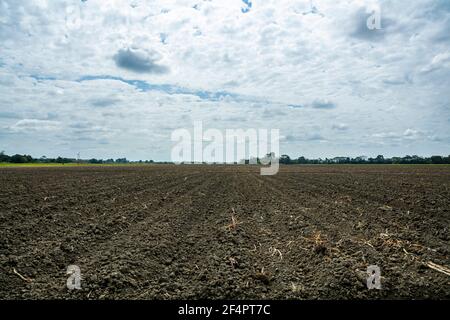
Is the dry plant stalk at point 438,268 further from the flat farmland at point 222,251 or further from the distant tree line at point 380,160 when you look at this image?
the distant tree line at point 380,160

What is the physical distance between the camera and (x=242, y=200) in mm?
15555

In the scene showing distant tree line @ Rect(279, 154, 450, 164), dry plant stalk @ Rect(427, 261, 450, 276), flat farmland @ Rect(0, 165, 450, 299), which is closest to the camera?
flat farmland @ Rect(0, 165, 450, 299)

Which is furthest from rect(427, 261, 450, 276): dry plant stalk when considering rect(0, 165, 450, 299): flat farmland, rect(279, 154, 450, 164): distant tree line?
rect(279, 154, 450, 164): distant tree line

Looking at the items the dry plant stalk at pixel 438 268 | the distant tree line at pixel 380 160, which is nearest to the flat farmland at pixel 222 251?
the dry plant stalk at pixel 438 268

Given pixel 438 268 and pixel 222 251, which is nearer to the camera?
pixel 438 268

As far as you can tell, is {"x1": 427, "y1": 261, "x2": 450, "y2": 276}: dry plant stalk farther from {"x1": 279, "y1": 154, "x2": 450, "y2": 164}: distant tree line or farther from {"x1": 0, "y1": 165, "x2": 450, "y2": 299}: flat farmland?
{"x1": 279, "y1": 154, "x2": 450, "y2": 164}: distant tree line

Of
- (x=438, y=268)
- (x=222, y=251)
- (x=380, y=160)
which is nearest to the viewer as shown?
(x=438, y=268)

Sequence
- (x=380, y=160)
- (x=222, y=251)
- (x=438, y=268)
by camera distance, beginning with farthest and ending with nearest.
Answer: (x=380, y=160)
(x=222, y=251)
(x=438, y=268)

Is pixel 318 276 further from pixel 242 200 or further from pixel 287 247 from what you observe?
pixel 242 200

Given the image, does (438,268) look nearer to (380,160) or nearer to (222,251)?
(222,251)

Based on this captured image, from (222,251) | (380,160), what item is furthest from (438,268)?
(380,160)

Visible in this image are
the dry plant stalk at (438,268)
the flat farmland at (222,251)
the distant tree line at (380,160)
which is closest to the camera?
the flat farmland at (222,251)

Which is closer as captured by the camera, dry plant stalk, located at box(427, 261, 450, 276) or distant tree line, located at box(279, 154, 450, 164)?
dry plant stalk, located at box(427, 261, 450, 276)
